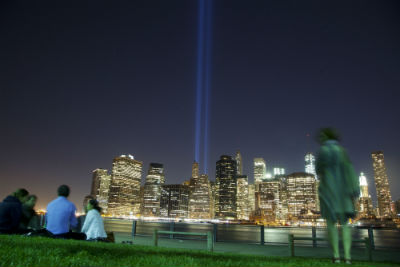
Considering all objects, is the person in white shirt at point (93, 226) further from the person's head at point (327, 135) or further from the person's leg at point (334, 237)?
the person's head at point (327, 135)

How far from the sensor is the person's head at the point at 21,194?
7677mm

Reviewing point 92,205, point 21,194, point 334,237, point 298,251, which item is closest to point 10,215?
point 21,194

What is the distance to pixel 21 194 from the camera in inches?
308

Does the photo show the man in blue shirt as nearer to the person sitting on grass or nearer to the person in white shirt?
the person in white shirt

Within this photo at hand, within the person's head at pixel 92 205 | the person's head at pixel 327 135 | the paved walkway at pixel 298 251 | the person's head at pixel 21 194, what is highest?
the person's head at pixel 327 135

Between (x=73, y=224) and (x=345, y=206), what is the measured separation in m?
6.09

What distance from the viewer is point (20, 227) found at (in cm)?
754

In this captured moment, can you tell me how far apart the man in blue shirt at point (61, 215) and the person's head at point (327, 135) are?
5.96 m

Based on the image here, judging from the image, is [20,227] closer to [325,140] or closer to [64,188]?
[64,188]

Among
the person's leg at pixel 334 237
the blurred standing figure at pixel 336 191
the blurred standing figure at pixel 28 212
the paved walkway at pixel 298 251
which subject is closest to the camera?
the blurred standing figure at pixel 336 191

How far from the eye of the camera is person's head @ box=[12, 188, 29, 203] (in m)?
7.68

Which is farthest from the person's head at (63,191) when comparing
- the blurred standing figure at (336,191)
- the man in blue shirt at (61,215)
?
the blurred standing figure at (336,191)

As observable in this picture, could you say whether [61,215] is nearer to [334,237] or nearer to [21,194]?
[21,194]

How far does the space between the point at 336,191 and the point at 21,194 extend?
25.6 ft
